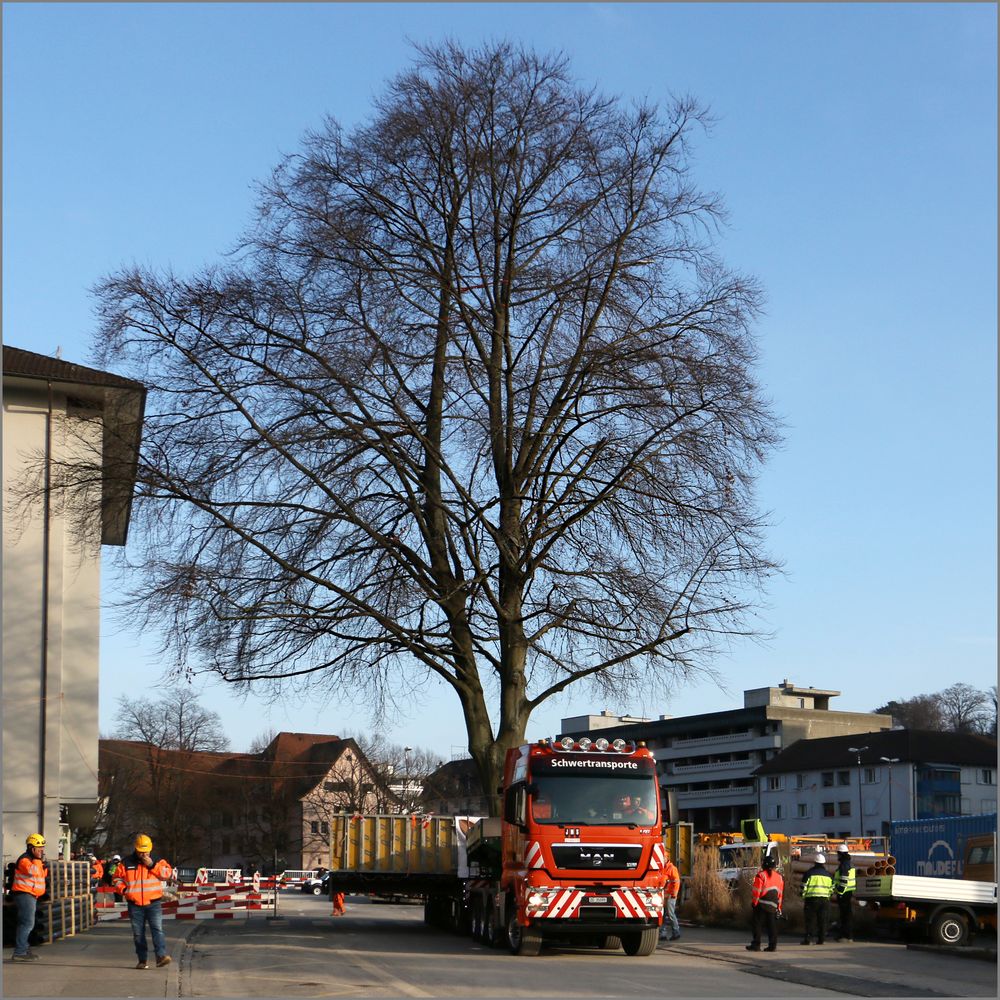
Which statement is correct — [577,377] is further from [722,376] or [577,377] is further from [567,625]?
[567,625]

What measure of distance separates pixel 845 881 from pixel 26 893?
1426 centimetres

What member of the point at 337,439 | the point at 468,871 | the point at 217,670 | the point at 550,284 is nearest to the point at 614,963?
the point at 468,871

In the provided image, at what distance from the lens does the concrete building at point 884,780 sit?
324ft

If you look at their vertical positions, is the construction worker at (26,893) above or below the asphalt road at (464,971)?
above

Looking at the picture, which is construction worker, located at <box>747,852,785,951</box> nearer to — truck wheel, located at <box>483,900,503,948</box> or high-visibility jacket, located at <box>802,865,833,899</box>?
high-visibility jacket, located at <box>802,865,833,899</box>

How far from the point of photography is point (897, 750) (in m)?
99.5

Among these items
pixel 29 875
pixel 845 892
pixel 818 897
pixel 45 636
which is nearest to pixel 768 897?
pixel 818 897

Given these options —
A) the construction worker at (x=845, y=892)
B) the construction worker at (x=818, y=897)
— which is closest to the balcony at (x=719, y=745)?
the construction worker at (x=845, y=892)

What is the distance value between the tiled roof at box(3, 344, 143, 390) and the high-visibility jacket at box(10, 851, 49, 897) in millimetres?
18790

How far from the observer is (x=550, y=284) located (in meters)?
25.1

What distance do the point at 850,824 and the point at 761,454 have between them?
278 feet

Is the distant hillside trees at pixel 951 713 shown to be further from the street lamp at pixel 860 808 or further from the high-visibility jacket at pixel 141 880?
the high-visibility jacket at pixel 141 880

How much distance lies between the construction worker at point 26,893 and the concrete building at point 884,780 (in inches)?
3228

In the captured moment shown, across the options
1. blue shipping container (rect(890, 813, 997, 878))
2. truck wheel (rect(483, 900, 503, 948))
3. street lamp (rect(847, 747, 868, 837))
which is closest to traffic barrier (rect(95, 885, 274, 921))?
truck wheel (rect(483, 900, 503, 948))
